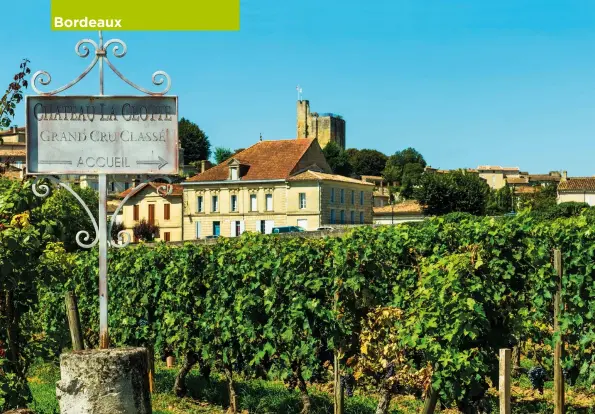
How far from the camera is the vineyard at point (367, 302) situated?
8031 mm

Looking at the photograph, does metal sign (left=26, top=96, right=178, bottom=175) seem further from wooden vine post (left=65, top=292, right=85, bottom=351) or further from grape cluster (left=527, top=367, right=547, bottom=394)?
grape cluster (left=527, top=367, right=547, bottom=394)

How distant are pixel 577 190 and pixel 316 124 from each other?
68.6m

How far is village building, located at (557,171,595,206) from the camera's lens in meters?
90.8

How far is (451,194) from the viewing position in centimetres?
7781

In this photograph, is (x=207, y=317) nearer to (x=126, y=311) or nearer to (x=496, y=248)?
(x=126, y=311)

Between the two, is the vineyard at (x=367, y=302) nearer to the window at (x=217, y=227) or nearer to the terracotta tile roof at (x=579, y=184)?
the window at (x=217, y=227)

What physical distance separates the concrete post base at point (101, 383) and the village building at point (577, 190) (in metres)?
91.3

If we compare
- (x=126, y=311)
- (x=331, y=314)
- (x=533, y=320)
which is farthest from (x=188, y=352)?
(x=533, y=320)

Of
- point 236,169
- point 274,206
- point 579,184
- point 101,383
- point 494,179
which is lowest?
point 101,383

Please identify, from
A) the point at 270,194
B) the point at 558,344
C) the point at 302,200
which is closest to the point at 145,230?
the point at 270,194

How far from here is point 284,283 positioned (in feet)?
35.3

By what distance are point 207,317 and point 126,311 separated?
247 centimetres

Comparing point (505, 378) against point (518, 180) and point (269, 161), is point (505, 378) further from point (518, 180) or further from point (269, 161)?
point (518, 180)

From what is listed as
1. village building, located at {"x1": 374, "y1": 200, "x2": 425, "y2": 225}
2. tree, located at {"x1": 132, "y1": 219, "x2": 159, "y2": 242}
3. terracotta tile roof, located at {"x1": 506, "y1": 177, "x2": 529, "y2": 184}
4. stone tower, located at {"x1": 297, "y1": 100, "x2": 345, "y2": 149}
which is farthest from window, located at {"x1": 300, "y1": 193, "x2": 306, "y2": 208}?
stone tower, located at {"x1": 297, "y1": 100, "x2": 345, "y2": 149}
